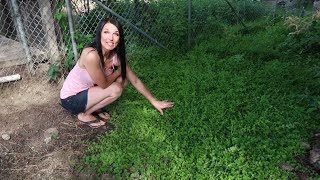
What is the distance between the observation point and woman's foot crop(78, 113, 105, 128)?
3486 mm

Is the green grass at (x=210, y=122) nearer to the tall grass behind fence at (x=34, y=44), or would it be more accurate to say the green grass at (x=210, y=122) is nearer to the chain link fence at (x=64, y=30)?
the chain link fence at (x=64, y=30)

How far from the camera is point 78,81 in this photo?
3.25 metres

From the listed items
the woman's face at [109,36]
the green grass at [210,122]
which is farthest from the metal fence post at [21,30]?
the woman's face at [109,36]

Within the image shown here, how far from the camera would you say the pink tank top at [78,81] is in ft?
10.5

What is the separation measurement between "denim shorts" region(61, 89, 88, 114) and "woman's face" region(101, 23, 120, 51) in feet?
2.24

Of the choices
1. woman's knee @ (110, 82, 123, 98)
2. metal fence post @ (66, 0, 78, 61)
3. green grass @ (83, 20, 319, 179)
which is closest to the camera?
green grass @ (83, 20, 319, 179)

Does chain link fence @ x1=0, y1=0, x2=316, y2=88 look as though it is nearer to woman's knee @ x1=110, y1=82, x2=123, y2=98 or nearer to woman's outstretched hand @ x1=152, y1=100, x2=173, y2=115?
woman's knee @ x1=110, y1=82, x2=123, y2=98

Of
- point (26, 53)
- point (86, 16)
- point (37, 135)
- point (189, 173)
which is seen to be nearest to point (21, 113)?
point (37, 135)

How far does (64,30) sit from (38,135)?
1.65 meters

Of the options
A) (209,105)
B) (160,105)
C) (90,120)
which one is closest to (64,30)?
(90,120)

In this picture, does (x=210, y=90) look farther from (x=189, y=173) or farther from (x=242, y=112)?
(x=189, y=173)

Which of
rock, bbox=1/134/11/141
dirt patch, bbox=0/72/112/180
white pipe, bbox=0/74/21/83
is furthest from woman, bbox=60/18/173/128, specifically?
white pipe, bbox=0/74/21/83

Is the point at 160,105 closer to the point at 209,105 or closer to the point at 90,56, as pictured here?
the point at 209,105

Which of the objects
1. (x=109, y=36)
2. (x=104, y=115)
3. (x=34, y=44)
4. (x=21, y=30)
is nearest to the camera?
(x=109, y=36)
